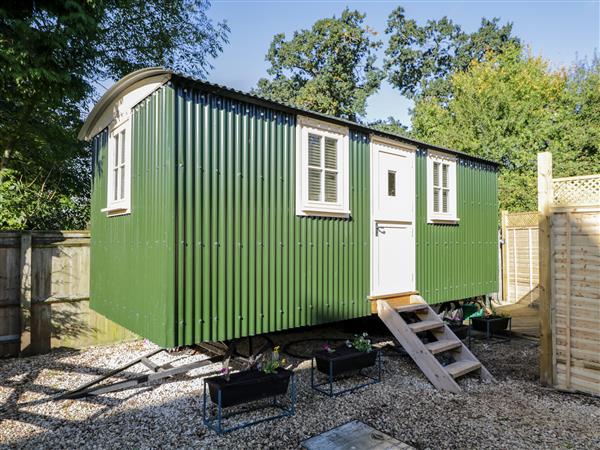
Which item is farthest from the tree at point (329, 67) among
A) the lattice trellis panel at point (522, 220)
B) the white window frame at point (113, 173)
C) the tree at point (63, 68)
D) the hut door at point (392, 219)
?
the white window frame at point (113, 173)

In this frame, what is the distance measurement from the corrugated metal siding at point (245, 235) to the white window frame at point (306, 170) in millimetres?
104

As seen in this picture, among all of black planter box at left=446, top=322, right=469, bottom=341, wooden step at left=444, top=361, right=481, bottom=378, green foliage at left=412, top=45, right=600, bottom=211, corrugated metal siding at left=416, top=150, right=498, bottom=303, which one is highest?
green foliage at left=412, top=45, right=600, bottom=211

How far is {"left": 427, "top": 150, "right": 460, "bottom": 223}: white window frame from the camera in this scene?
7.03 metres

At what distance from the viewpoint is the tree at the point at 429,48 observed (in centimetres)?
2550

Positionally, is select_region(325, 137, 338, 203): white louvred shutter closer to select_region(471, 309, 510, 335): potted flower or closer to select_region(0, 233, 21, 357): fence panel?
select_region(471, 309, 510, 335): potted flower

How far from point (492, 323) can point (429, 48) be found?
2346 cm

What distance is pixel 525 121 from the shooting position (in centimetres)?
1582

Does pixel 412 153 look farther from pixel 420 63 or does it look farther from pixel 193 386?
pixel 420 63

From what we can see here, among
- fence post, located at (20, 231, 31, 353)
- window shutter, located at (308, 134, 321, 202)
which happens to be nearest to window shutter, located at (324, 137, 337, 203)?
window shutter, located at (308, 134, 321, 202)

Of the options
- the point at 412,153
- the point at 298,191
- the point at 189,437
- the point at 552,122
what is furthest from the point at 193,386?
the point at 552,122

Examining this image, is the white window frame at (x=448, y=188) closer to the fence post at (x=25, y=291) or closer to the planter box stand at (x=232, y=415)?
the planter box stand at (x=232, y=415)

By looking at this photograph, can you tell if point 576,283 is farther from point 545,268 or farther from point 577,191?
point 577,191

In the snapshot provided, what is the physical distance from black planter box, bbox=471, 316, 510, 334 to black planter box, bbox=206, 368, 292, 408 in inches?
203

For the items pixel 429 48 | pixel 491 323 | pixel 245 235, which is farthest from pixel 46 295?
pixel 429 48
